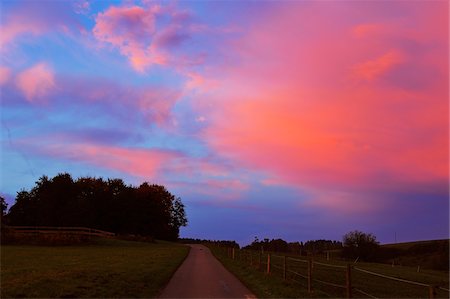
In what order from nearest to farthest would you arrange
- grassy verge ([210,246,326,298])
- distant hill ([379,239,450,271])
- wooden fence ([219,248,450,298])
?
wooden fence ([219,248,450,298]), grassy verge ([210,246,326,298]), distant hill ([379,239,450,271])

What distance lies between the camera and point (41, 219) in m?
95.9

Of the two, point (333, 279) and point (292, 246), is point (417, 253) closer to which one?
point (292, 246)

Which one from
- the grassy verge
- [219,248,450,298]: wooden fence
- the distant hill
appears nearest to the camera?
[219,248,450,298]: wooden fence

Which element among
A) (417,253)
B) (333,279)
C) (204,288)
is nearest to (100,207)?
(417,253)

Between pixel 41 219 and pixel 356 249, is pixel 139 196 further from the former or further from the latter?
pixel 356 249

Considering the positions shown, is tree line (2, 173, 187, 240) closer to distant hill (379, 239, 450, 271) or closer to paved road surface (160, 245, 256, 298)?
distant hill (379, 239, 450, 271)

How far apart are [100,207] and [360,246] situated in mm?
62050

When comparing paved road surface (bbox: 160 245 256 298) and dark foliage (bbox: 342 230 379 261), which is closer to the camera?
paved road surface (bbox: 160 245 256 298)

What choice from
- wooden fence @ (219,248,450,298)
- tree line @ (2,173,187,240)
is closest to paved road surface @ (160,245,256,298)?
wooden fence @ (219,248,450,298)

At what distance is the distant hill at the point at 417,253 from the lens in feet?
307

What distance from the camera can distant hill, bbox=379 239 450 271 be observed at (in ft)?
307

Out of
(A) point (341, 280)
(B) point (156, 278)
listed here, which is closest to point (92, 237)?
(A) point (341, 280)

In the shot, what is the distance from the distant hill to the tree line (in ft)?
195

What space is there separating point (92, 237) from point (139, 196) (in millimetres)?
53565
